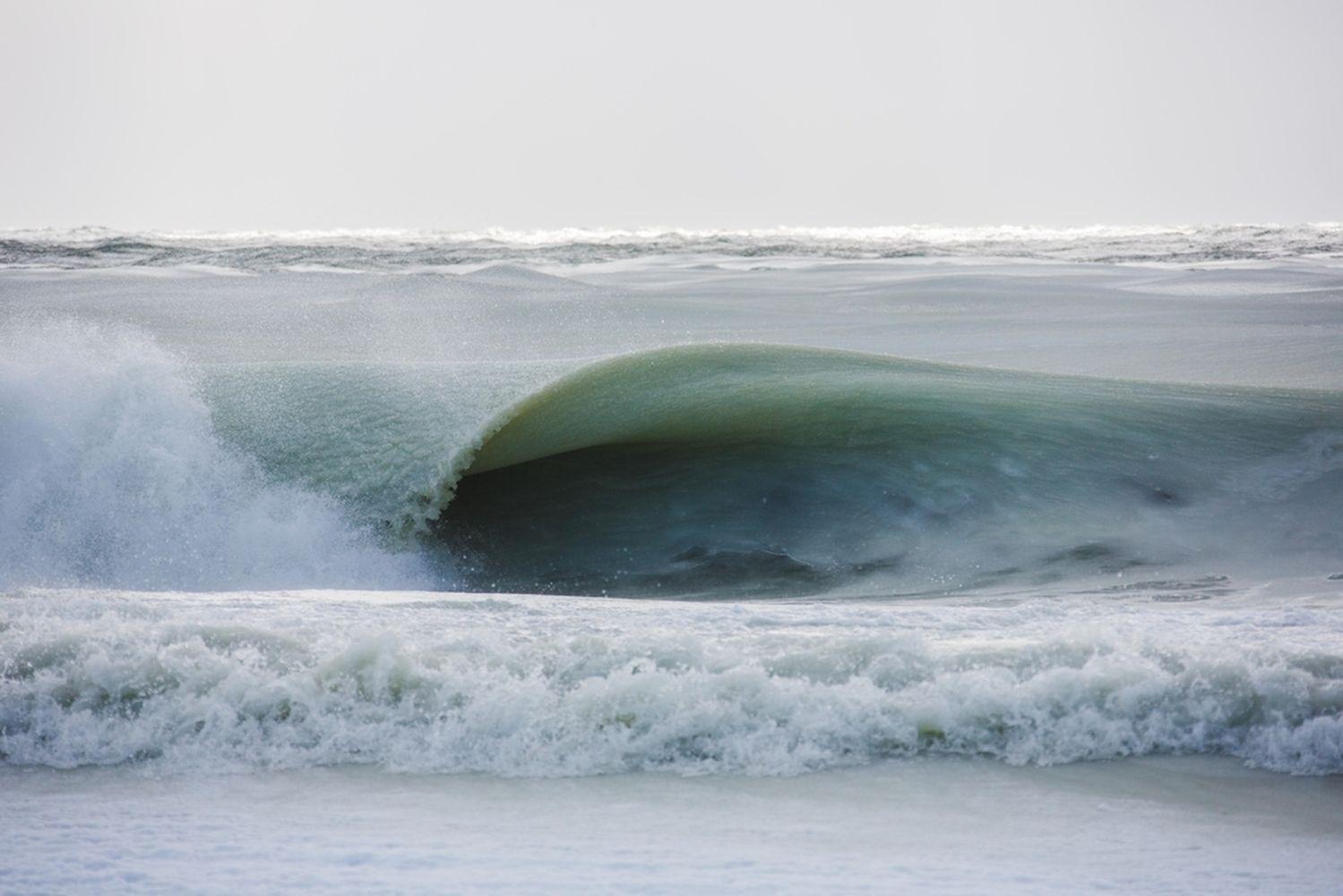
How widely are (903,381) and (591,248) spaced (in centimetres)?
1209

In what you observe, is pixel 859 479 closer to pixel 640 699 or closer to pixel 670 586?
pixel 670 586

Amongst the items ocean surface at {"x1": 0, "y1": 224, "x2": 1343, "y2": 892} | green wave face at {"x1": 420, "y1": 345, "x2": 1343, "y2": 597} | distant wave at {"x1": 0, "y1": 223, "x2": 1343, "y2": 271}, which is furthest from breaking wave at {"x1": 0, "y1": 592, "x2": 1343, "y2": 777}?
distant wave at {"x1": 0, "y1": 223, "x2": 1343, "y2": 271}

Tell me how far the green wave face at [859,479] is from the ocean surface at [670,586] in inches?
1.0

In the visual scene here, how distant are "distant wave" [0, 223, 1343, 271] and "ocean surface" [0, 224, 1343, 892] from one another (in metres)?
3.54

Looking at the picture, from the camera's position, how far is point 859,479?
6.63 m

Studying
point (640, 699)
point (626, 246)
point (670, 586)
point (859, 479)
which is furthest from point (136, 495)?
point (626, 246)

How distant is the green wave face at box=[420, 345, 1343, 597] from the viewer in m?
5.98

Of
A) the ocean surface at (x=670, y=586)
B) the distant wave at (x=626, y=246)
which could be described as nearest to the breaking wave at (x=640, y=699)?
the ocean surface at (x=670, y=586)

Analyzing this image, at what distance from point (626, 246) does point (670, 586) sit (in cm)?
1367

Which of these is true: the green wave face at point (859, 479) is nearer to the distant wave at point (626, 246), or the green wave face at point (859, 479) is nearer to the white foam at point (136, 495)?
the white foam at point (136, 495)

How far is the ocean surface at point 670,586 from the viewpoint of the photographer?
2865 millimetres

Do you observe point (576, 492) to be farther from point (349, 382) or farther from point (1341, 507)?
point (1341, 507)

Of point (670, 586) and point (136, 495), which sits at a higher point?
point (136, 495)

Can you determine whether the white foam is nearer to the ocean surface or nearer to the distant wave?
the ocean surface
